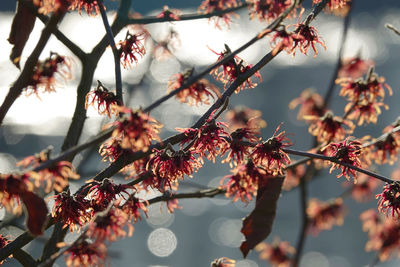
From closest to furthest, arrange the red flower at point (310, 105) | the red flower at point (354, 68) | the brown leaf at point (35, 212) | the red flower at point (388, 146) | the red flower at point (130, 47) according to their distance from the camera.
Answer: the brown leaf at point (35, 212)
the red flower at point (130, 47)
the red flower at point (388, 146)
the red flower at point (354, 68)
the red flower at point (310, 105)

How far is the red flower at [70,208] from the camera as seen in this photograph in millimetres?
807

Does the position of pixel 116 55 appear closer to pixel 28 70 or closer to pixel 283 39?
pixel 28 70

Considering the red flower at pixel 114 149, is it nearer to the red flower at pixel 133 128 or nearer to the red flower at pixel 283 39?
the red flower at pixel 133 128

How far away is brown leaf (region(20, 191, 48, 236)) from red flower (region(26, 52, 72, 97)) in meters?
0.20

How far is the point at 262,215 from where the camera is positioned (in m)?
0.97

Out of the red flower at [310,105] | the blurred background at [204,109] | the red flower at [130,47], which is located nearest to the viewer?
the red flower at [130,47]

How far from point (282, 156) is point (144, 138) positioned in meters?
0.29

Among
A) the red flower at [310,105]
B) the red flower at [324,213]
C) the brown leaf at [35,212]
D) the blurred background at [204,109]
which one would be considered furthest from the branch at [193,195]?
the blurred background at [204,109]

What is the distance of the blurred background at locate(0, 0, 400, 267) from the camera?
2.86 m

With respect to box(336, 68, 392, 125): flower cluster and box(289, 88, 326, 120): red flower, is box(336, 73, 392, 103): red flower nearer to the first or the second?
box(336, 68, 392, 125): flower cluster

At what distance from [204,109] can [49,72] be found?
2.46 metres

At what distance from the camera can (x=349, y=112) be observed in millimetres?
1175

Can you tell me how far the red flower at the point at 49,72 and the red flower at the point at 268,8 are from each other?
19.4 inches

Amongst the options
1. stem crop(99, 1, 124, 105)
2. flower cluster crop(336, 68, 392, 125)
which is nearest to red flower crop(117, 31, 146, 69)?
stem crop(99, 1, 124, 105)
